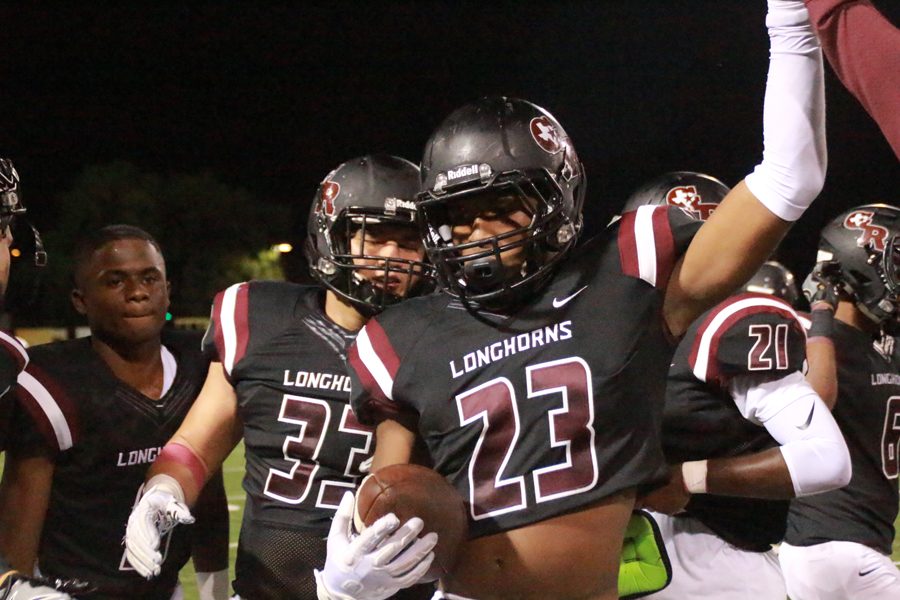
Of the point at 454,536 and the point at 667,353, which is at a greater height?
the point at 667,353

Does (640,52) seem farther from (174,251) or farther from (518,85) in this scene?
(174,251)

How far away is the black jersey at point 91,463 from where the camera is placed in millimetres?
3551

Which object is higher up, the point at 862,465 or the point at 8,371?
the point at 8,371

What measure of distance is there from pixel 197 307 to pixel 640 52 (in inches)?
681

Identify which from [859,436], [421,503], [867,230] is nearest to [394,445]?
[421,503]

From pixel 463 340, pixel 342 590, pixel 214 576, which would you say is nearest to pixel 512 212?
pixel 463 340

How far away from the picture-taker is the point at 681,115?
3114cm

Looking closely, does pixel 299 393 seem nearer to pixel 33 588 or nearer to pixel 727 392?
pixel 33 588

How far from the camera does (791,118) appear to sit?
2.11m

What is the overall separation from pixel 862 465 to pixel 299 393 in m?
2.33

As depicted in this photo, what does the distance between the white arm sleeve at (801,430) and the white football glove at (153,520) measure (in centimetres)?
154

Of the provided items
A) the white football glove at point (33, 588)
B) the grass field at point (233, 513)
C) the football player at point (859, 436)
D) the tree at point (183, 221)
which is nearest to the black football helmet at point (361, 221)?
the white football glove at point (33, 588)

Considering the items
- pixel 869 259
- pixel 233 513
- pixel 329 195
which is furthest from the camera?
pixel 233 513

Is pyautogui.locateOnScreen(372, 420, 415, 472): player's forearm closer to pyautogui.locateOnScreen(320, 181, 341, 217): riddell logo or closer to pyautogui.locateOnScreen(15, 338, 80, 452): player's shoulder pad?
pyautogui.locateOnScreen(320, 181, 341, 217): riddell logo
